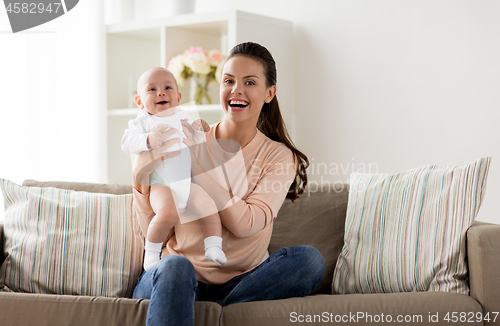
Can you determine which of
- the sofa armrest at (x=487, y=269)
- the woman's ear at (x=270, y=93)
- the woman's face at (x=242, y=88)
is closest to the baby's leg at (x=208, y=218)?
the woman's face at (x=242, y=88)

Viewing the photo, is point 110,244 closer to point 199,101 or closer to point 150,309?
point 150,309

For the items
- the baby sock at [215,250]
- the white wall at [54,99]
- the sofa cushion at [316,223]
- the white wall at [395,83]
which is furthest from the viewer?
the white wall at [54,99]

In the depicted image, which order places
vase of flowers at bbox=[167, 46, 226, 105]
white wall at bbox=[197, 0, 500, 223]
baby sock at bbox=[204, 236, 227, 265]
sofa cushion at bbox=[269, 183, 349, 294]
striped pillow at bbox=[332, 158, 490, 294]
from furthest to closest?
1. vase of flowers at bbox=[167, 46, 226, 105]
2. white wall at bbox=[197, 0, 500, 223]
3. sofa cushion at bbox=[269, 183, 349, 294]
4. striped pillow at bbox=[332, 158, 490, 294]
5. baby sock at bbox=[204, 236, 227, 265]

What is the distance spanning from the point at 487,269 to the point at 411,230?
0.27m

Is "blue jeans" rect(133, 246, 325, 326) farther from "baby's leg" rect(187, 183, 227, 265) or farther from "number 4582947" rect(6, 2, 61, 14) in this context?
"number 4582947" rect(6, 2, 61, 14)

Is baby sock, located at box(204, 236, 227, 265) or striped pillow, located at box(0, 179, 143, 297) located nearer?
baby sock, located at box(204, 236, 227, 265)

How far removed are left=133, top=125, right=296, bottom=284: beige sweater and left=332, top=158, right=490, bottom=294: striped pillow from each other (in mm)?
355

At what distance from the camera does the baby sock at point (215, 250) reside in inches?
58.1

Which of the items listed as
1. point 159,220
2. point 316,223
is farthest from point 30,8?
point 316,223

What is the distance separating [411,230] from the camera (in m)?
1.79

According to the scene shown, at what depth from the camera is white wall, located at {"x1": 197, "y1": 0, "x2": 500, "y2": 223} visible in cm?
229

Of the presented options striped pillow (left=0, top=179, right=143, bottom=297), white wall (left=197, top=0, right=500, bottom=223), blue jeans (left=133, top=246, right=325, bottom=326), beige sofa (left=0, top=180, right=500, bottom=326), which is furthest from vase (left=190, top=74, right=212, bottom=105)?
beige sofa (left=0, top=180, right=500, bottom=326)

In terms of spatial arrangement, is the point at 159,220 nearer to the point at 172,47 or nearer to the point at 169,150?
the point at 169,150

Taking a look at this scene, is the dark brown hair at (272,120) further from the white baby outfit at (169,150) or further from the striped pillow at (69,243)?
the striped pillow at (69,243)
